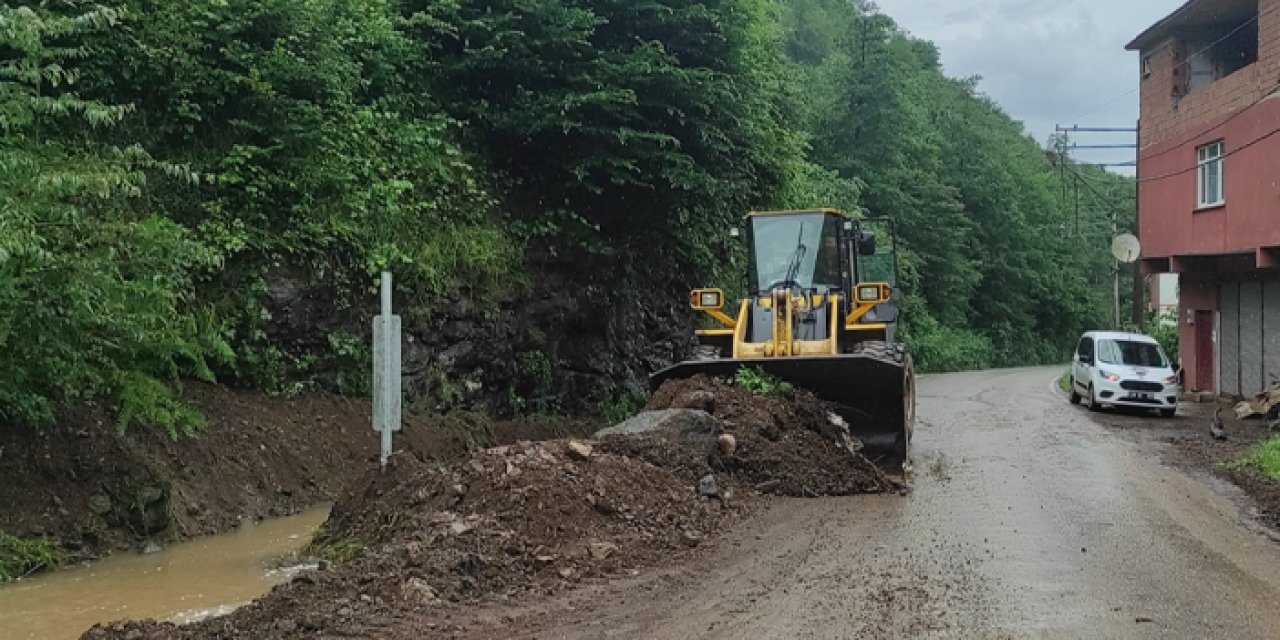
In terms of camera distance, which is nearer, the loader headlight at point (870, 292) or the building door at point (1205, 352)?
the loader headlight at point (870, 292)

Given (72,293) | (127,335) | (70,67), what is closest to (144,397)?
(127,335)

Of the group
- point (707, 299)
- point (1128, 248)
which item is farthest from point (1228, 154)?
point (707, 299)

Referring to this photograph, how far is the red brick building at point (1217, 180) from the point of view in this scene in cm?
2209

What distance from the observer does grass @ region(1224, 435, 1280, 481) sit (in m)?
12.9

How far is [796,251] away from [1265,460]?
6.58 m

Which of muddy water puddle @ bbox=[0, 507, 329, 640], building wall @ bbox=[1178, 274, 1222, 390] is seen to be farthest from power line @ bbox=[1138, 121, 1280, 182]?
muddy water puddle @ bbox=[0, 507, 329, 640]

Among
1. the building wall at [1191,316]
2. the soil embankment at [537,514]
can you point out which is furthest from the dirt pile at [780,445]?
the building wall at [1191,316]

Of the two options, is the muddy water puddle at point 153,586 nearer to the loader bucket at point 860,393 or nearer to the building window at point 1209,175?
the loader bucket at point 860,393

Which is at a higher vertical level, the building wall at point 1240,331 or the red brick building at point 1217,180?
the red brick building at point 1217,180

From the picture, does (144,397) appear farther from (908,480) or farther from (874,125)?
(874,125)

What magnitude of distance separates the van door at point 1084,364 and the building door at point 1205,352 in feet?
14.7

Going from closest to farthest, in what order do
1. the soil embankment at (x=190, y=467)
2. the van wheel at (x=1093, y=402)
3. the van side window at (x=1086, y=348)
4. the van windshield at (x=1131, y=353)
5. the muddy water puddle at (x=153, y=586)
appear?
1. the muddy water puddle at (x=153, y=586)
2. the soil embankment at (x=190, y=467)
3. the van windshield at (x=1131, y=353)
4. the van wheel at (x=1093, y=402)
5. the van side window at (x=1086, y=348)

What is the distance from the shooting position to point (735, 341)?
13.9 m

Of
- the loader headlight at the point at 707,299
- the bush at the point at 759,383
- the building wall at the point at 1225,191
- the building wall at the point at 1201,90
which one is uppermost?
the building wall at the point at 1201,90
